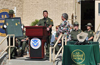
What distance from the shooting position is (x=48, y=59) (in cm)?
873

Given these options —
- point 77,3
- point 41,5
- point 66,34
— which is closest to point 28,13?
point 41,5

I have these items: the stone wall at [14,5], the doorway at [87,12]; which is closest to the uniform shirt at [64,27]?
the stone wall at [14,5]

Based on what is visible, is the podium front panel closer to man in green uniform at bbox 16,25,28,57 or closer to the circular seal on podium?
the circular seal on podium

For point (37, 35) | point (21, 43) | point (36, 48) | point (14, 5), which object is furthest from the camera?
point (14, 5)

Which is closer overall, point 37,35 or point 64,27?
point 37,35

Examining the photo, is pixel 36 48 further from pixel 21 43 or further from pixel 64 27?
pixel 21 43

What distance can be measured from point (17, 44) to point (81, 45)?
371 centimetres

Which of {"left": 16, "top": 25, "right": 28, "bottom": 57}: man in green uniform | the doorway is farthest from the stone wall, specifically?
the doorway

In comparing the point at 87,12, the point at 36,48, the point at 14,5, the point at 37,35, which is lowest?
the point at 36,48

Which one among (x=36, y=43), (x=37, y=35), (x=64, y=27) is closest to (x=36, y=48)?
(x=36, y=43)

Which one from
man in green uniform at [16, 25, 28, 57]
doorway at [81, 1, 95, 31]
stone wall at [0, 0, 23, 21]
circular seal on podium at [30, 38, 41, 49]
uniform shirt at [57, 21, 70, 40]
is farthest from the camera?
doorway at [81, 1, 95, 31]

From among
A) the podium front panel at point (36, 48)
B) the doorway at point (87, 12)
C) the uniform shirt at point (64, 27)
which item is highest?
the doorway at point (87, 12)

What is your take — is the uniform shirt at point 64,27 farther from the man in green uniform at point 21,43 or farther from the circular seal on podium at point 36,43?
the man in green uniform at point 21,43

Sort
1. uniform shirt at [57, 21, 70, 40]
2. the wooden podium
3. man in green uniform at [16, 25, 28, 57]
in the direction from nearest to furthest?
the wooden podium < uniform shirt at [57, 21, 70, 40] < man in green uniform at [16, 25, 28, 57]
